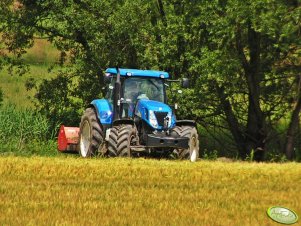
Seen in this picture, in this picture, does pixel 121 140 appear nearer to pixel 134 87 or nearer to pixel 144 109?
pixel 144 109

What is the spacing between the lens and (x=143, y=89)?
74.3 feet

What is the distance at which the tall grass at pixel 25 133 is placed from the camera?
82.1 feet

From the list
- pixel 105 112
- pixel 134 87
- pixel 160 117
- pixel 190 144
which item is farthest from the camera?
pixel 105 112

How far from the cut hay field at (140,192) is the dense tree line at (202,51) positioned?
7.59 metres

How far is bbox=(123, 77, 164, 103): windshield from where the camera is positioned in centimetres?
2244

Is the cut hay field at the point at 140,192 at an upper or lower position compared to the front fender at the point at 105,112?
lower

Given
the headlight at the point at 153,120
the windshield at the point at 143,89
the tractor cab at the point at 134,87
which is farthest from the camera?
the windshield at the point at 143,89

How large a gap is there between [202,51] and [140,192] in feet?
42.1

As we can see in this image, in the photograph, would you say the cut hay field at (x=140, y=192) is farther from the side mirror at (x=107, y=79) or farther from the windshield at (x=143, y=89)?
the windshield at (x=143, y=89)

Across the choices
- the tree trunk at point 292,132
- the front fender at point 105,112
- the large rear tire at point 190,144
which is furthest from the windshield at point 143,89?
the tree trunk at point 292,132

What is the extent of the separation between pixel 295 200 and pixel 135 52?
15.7 m

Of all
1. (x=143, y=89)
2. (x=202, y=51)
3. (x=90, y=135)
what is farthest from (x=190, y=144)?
(x=202, y=51)

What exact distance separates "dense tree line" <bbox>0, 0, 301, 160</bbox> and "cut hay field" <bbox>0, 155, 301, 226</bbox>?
7591 millimetres

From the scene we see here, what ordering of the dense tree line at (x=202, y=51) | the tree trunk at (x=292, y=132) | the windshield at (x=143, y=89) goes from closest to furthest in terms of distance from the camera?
1. the windshield at (x=143, y=89)
2. the dense tree line at (x=202, y=51)
3. the tree trunk at (x=292, y=132)
